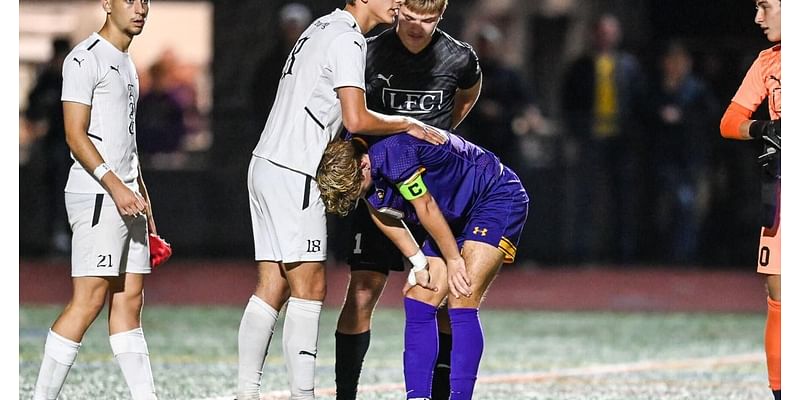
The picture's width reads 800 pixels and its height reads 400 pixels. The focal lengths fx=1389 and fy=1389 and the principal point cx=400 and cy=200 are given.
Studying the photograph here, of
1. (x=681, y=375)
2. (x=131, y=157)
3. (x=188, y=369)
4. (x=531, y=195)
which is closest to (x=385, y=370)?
(x=188, y=369)

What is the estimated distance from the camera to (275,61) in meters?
12.0

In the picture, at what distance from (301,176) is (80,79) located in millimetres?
929

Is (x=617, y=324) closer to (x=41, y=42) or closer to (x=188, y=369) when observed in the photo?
(x=188, y=369)

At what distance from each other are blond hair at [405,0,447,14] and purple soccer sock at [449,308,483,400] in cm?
124

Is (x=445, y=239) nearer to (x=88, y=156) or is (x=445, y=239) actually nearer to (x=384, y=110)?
(x=384, y=110)

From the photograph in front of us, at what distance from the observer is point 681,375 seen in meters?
7.84

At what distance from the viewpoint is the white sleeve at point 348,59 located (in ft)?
17.5

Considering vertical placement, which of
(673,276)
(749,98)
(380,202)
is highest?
(749,98)

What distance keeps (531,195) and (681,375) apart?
20.8 feet

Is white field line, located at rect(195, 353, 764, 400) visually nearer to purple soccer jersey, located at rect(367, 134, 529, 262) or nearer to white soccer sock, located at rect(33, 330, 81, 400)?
white soccer sock, located at rect(33, 330, 81, 400)

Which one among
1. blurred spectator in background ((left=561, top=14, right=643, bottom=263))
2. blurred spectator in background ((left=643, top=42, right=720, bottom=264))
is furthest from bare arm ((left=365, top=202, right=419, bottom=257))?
blurred spectator in background ((left=643, top=42, right=720, bottom=264))

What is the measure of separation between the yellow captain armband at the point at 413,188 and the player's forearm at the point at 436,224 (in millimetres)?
21
